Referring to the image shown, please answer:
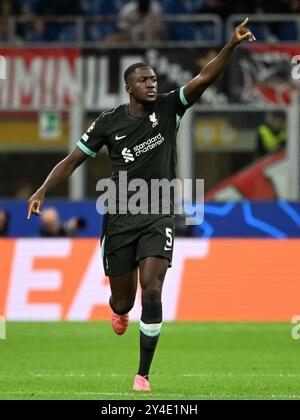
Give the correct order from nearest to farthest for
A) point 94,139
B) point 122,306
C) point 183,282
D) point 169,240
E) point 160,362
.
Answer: point 169,240 < point 94,139 < point 122,306 < point 160,362 < point 183,282

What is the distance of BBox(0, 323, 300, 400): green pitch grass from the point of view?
32.2ft

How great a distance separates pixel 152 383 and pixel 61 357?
2964mm

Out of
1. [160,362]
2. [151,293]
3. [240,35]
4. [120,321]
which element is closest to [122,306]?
[120,321]

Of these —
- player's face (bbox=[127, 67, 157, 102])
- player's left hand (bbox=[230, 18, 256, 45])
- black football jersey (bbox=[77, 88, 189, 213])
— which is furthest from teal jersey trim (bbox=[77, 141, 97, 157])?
player's left hand (bbox=[230, 18, 256, 45])

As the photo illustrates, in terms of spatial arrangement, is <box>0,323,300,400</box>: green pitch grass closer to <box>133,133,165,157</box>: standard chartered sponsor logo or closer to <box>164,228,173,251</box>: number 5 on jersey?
<box>164,228,173,251</box>: number 5 on jersey

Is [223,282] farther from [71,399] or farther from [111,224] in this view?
[71,399]

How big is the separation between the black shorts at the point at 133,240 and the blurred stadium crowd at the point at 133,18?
13563 mm

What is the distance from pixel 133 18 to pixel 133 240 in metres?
14.0

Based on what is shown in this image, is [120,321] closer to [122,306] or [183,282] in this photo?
[122,306]

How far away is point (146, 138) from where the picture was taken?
10.1m

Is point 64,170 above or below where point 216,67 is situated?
below
